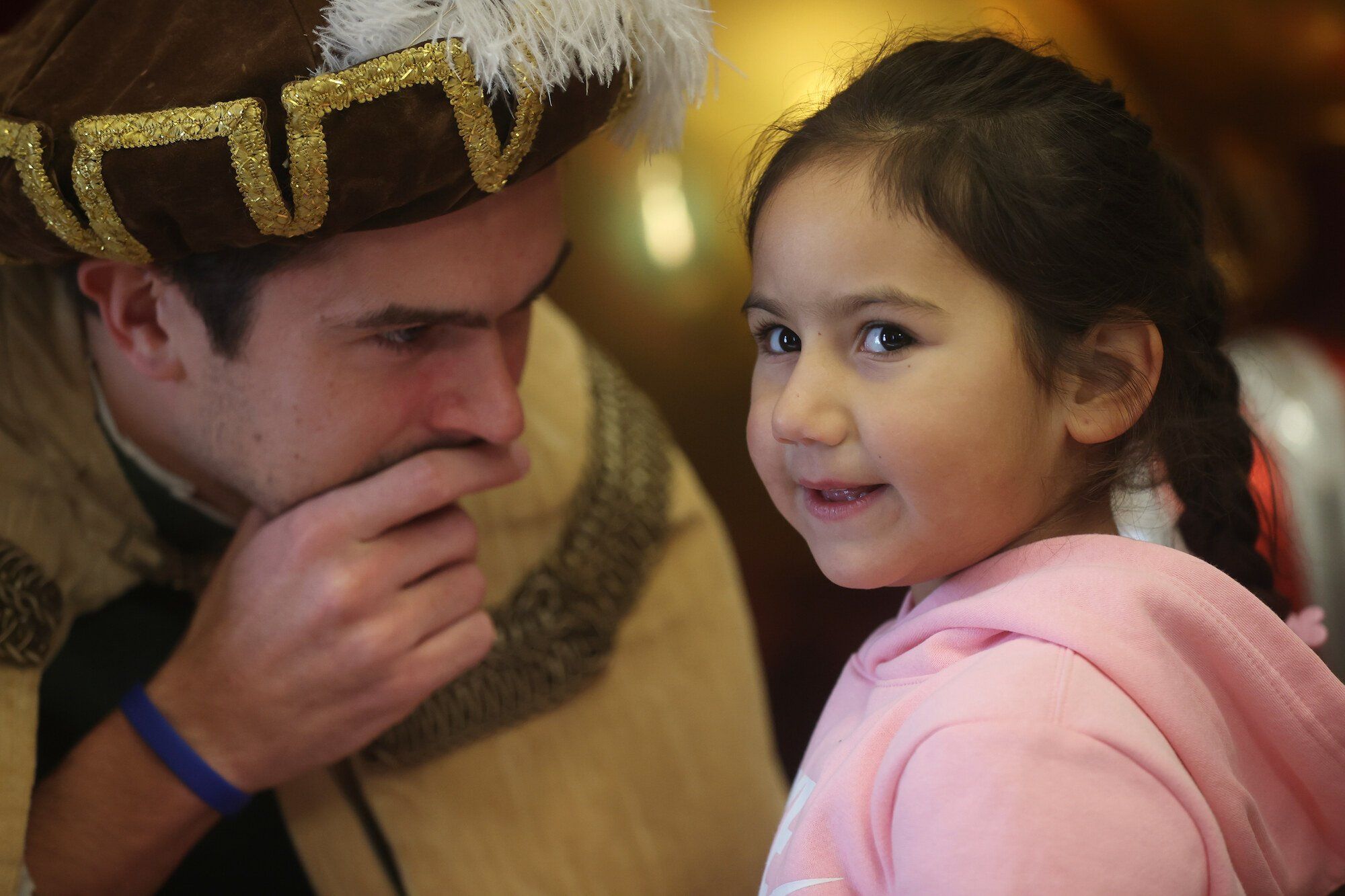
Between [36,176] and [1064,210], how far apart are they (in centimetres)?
72

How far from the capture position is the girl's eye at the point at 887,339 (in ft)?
2.21

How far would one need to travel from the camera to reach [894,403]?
2.19 ft

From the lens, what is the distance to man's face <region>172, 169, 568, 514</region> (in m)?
0.97

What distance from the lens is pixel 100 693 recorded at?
1129 mm

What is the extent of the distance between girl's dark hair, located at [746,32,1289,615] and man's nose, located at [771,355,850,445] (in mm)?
107

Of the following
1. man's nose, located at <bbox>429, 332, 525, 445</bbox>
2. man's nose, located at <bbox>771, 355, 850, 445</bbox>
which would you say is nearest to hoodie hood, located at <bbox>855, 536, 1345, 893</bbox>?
man's nose, located at <bbox>771, 355, 850, 445</bbox>

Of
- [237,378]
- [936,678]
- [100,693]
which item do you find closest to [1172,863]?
[936,678]

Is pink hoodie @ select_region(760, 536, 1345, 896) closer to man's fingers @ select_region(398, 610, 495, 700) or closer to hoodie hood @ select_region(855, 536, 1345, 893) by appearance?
hoodie hood @ select_region(855, 536, 1345, 893)

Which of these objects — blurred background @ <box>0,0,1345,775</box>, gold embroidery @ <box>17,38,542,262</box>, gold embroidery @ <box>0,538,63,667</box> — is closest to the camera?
gold embroidery @ <box>17,38,542,262</box>

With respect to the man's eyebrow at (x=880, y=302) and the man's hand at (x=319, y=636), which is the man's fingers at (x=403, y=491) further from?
the man's eyebrow at (x=880, y=302)

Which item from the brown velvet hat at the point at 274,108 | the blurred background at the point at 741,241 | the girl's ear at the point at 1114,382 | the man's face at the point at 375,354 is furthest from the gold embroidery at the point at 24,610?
the blurred background at the point at 741,241

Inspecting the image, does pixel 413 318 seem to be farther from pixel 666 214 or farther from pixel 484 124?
pixel 666 214

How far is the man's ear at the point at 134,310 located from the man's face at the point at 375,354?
1.1 inches

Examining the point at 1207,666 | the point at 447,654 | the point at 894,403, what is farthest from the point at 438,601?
the point at 1207,666
